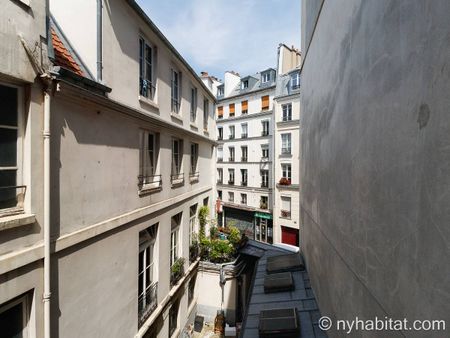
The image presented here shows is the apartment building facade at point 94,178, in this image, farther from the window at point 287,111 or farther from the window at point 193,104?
the window at point 287,111

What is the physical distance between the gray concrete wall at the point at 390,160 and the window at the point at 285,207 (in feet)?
60.8

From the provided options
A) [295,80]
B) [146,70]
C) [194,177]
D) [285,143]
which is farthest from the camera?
[285,143]

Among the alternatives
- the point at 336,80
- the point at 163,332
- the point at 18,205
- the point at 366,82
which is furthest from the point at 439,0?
the point at 163,332

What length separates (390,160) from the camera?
2.16 metres

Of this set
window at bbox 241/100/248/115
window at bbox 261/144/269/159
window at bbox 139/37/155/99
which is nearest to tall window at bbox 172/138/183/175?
window at bbox 139/37/155/99

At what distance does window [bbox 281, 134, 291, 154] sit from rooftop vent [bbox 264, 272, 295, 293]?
16.3 m

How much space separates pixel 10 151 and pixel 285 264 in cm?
751

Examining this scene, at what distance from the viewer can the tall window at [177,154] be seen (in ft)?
33.9

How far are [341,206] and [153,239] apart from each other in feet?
21.5

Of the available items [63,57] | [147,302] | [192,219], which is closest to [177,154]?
[192,219]

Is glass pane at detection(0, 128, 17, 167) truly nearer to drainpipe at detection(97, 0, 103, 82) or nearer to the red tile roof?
the red tile roof

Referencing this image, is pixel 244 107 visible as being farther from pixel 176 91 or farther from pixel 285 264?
pixel 285 264

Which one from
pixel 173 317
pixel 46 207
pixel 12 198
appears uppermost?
pixel 12 198

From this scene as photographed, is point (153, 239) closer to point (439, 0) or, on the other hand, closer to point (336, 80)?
point (336, 80)
